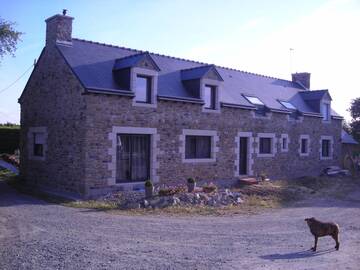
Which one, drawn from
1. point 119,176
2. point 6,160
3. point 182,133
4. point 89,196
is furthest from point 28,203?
point 6,160


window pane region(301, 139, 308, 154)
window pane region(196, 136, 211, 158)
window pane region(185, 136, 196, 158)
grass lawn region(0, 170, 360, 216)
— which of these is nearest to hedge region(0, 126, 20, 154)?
grass lawn region(0, 170, 360, 216)

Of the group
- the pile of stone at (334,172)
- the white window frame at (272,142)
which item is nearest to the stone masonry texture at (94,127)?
the white window frame at (272,142)

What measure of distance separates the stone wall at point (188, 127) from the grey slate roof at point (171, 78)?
0.69 metres

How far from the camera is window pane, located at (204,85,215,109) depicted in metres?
18.9

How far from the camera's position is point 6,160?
24.1 metres

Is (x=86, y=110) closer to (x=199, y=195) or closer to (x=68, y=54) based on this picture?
(x=68, y=54)

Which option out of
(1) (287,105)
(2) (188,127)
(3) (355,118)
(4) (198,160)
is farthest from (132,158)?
(3) (355,118)

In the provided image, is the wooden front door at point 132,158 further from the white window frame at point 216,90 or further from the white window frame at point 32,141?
the white window frame at point 32,141

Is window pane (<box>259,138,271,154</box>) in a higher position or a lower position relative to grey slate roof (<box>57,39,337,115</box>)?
lower

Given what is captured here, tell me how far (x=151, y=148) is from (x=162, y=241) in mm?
7817

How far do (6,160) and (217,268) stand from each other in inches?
802

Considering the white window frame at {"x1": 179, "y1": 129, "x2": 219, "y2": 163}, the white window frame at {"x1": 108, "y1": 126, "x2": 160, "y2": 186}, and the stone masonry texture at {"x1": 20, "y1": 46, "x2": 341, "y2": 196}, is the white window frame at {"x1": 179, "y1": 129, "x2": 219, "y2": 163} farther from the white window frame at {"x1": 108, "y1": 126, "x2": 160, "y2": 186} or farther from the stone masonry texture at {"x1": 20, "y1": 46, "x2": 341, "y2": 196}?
the white window frame at {"x1": 108, "y1": 126, "x2": 160, "y2": 186}

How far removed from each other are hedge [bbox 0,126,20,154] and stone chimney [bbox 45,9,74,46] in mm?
12401

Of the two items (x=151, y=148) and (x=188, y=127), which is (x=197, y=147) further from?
(x=151, y=148)
